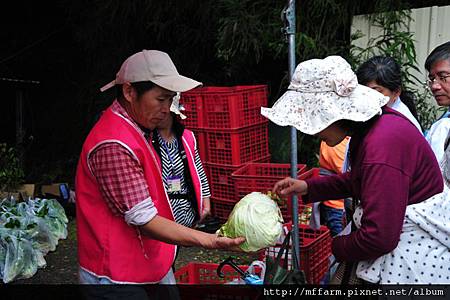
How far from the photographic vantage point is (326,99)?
1729mm

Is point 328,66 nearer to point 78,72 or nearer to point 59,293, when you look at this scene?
point 59,293

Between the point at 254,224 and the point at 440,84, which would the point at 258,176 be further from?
the point at 254,224

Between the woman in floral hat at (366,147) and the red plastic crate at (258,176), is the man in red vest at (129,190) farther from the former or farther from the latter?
the red plastic crate at (258,176)

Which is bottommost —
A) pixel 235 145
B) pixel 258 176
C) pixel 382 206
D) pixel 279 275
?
pixel 258 176

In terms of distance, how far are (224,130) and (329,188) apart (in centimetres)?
294

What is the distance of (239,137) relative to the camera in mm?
5051

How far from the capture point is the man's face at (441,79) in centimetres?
257

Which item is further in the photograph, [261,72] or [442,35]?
[261,72]

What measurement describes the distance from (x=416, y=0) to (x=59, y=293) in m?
4.85

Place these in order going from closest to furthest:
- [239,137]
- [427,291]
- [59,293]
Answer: [427,291] < [59,293] < [239,137]

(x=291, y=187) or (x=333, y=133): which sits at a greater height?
(x=333, y=133)

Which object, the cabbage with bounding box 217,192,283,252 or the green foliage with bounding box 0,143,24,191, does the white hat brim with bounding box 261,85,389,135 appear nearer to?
the cabbage with bounding box 217,192,283,252

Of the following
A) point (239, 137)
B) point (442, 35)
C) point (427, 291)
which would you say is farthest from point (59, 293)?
point (442, 35)

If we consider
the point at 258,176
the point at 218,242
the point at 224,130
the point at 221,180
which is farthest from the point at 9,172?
the point at 218,242
